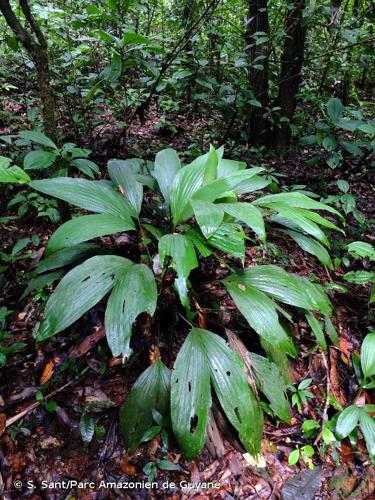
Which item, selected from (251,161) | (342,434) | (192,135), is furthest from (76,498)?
(192,135)

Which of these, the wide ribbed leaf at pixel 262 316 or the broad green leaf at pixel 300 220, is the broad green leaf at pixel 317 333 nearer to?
the wide ribbed leaf at pixel 262 316

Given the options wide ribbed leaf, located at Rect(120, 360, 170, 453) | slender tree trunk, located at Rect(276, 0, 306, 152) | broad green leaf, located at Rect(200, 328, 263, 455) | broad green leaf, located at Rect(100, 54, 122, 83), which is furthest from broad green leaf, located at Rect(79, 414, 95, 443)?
slender tree trunk, located at Rect(276, 0, 306, 152)

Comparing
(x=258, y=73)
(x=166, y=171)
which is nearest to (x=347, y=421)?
(x=166, y=171)

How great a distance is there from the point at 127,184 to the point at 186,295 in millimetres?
799

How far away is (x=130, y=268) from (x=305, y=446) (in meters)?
1.07

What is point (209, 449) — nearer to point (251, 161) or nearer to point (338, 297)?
point (338, 297)

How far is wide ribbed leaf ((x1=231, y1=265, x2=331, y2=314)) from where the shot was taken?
139cm

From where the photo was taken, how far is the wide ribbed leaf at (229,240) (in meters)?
1.21

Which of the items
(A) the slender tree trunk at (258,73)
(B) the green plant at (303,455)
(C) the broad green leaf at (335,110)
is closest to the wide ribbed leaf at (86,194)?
(B) the green plant at (303,455)

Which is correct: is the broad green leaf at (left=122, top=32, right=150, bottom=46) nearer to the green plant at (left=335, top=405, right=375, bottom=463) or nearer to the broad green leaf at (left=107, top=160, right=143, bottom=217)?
the broad green leaf at (left=107, top=160, right=143, bottom=217)

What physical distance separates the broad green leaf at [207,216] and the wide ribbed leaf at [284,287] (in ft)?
1.37

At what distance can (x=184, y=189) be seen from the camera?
156 cm

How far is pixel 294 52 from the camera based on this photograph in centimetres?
345

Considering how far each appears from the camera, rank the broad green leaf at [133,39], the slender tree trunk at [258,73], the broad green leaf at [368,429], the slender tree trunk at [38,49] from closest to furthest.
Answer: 1. the broad green leaf at [368,429]
2. the slender tree trunk at [38,49]
3. the broad green leaf at [133,39]
4. the slender tree trunk at [258,73]
